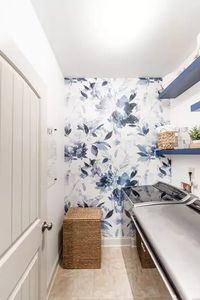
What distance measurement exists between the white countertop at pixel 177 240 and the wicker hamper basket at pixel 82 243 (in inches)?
29.5

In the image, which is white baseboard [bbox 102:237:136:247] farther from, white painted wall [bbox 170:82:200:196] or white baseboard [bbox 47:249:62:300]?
white painted wall [bbox 170:82:200:196]

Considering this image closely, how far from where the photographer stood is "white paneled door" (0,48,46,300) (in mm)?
812

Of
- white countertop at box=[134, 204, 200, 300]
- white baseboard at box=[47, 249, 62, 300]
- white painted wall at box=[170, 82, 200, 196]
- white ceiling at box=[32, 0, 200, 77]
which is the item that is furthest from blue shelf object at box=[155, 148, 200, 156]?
white baseboard at box=[47, 249, 62, 300]

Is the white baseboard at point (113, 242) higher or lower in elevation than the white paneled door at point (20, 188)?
lower

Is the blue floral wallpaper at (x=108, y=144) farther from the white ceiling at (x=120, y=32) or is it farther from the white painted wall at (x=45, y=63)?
the white ceiling at (x=120, y=32)

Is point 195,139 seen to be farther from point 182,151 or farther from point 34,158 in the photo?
point 34,158

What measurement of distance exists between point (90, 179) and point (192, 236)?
5.81 feet

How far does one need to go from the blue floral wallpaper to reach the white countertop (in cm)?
105

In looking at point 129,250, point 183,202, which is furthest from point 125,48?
point 129,250

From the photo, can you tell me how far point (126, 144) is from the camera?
288cm

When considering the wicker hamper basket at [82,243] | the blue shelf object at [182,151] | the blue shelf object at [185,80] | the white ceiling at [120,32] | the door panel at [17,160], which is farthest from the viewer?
the wicker hamper basket at [82,243]

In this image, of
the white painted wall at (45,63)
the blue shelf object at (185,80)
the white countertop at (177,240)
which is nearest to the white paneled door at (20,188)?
the white painted wall at (45,63)

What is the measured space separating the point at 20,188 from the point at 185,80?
5.67 feet

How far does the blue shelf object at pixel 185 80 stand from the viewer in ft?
5.40
